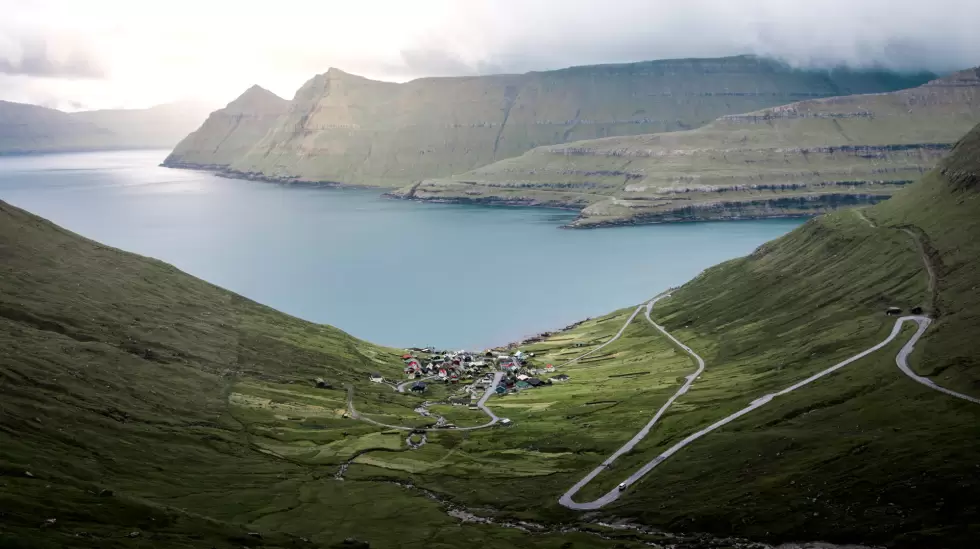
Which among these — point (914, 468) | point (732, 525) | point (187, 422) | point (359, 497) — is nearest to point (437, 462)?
point (359, 497)

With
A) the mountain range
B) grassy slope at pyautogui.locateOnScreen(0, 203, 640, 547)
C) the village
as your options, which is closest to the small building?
the mountain range

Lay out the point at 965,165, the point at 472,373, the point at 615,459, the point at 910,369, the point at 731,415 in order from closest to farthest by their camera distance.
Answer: the point at 615,459
the point at 910,369
the point at 731,415
the point at 472,373
the point at 965,165

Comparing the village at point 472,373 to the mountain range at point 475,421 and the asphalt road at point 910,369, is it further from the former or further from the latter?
the asphalt road at point 910,369

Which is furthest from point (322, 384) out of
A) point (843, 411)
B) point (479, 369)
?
point (843, 411)

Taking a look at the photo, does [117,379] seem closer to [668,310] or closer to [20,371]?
[20,371]

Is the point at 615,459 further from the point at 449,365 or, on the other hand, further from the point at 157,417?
the point at 449,365

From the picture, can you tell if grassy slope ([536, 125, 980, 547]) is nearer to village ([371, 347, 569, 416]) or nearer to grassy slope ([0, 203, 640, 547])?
grassy slope ([0, 203, 640, 547])
